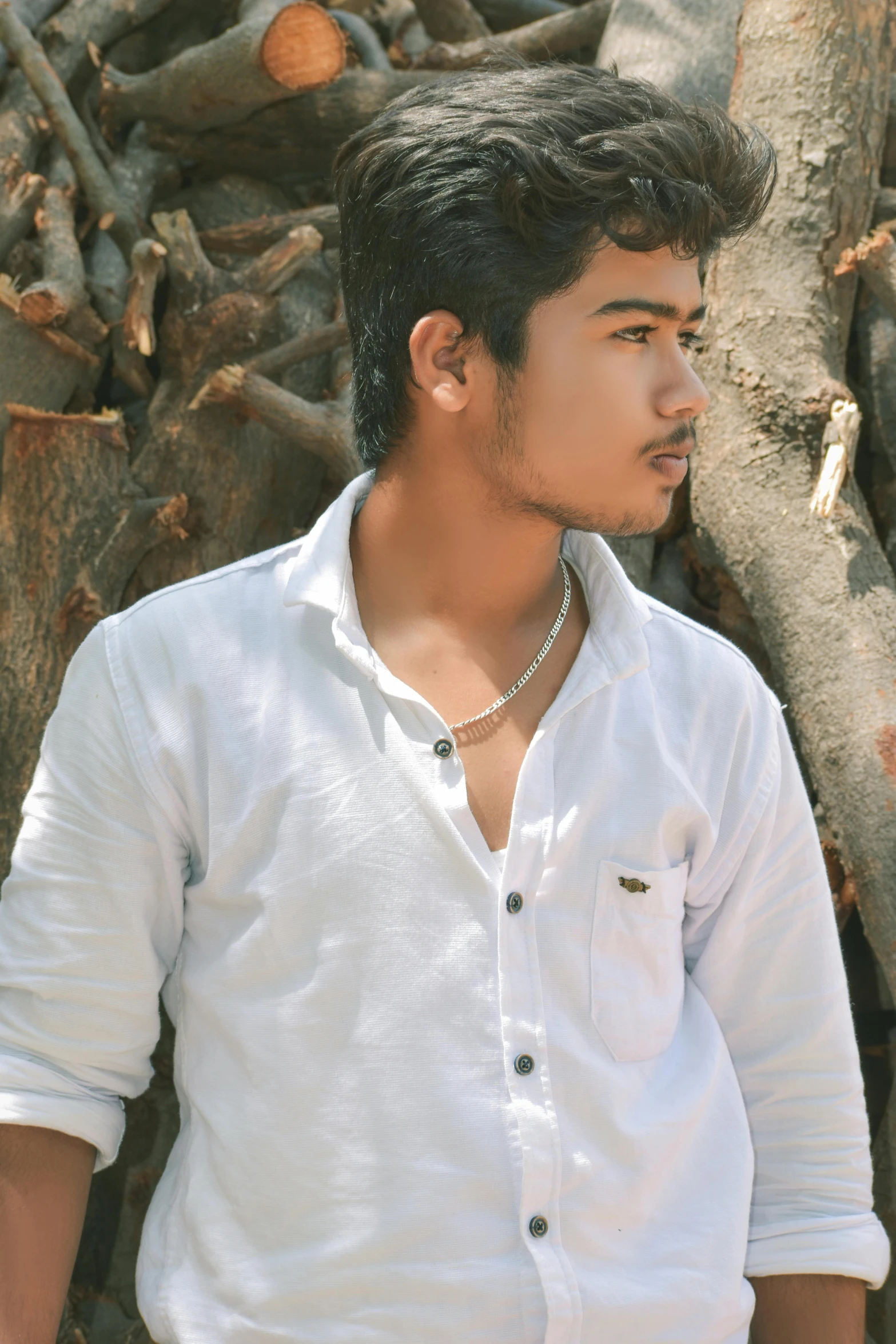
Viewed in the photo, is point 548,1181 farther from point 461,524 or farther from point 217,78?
point 217,78

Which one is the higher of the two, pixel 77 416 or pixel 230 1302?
pixel 77 416

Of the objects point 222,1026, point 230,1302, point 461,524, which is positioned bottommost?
point 230,1302

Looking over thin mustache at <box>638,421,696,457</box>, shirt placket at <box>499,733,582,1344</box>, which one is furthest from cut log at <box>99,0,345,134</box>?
shirt placket at <box>499,733,582,1344</box>

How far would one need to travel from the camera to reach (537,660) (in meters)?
1.92

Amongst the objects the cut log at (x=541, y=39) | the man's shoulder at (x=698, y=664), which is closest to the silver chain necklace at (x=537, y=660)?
the man's shoulder at (x=698, y=664)

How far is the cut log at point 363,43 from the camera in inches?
145

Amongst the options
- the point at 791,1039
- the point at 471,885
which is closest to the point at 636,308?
the point at 471,885

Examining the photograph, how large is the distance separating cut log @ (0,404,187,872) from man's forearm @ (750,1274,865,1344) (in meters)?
1.90

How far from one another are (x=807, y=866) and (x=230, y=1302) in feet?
3.46

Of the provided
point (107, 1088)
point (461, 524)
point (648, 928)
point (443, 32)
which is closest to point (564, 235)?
point (461, 524)

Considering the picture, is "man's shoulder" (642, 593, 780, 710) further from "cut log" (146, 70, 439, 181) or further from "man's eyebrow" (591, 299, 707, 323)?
"cut log" (146, 70, 439, 181)

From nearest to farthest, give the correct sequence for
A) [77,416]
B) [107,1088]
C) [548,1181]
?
[548,1181]
[107,1088]
[77,416]

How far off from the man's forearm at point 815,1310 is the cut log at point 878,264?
6.80ft

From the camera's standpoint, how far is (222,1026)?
167cm
